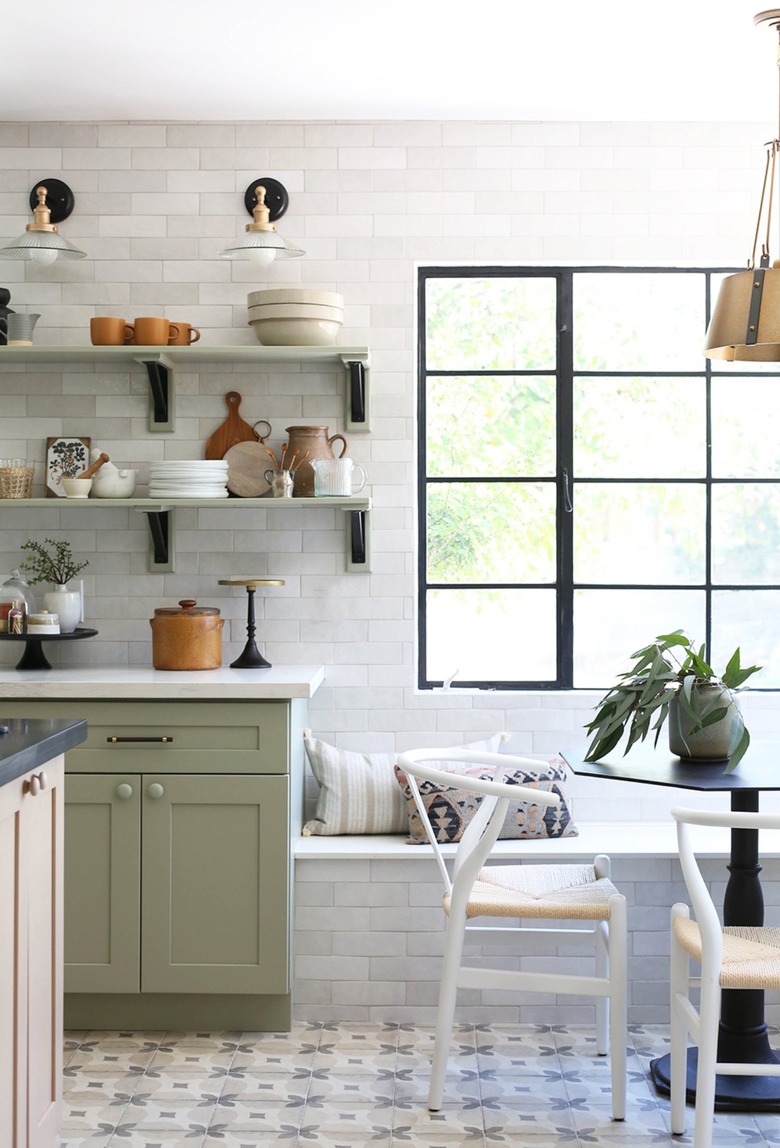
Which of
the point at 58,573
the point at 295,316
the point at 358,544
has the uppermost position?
the point at 295,316

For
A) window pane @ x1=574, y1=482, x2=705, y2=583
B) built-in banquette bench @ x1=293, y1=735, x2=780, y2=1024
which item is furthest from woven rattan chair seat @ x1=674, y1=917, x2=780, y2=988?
window pane @ x1=574, y1=482, x2=705, y2=583

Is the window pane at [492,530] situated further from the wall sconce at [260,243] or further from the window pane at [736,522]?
the wall sconce at [260,243]

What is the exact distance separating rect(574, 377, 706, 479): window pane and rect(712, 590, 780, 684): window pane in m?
0.47

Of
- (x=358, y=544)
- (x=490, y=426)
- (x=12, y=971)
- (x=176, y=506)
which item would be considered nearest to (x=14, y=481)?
(x=176, y=506)

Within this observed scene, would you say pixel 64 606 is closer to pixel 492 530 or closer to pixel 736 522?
pixel 492 530

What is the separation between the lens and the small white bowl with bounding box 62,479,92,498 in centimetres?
378

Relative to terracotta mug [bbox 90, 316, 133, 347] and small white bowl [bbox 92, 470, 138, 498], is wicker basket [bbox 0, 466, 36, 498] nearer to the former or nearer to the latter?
small white bowl [bbox 92, 470, 138, 498]

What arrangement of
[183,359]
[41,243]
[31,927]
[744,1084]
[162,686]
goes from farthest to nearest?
[183,359] < [41,243] < [162,686] < [744,1084] < [31,927]

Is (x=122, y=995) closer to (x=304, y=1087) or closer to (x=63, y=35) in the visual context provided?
(x=304, y=1087)

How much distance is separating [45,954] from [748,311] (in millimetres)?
2113

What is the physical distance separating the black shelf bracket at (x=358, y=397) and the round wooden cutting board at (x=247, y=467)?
31 cm

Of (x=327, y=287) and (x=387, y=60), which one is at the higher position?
(x=387, y=60)

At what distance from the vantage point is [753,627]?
4113 millimetres

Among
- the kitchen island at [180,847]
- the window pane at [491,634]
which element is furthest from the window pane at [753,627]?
the kitchen island at [180,847]
